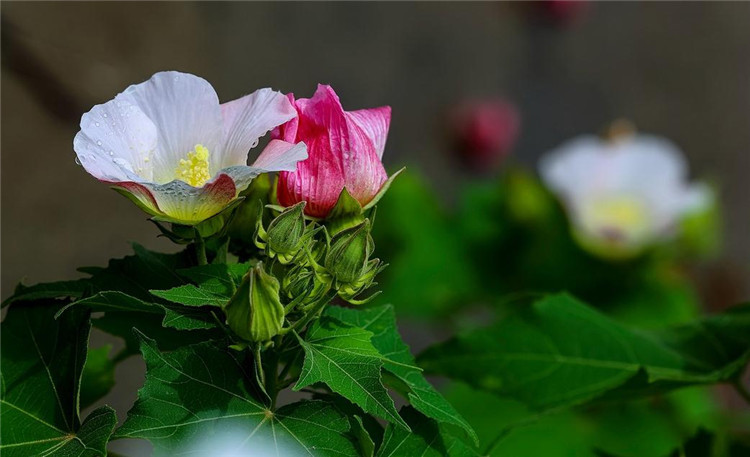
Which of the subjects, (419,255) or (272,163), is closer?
(272,163)

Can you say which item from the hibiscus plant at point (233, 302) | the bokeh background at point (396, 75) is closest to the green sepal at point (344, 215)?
the hibiscus plant at point (233, 302)

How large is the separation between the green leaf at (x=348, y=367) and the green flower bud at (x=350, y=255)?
0.02 meters

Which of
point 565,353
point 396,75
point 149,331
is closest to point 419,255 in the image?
point 565,353

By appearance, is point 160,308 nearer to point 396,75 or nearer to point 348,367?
point 348,367

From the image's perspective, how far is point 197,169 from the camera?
0.26 metres

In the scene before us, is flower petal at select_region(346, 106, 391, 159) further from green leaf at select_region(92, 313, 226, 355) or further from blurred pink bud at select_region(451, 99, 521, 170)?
blurred pink bud at select_region(451, 99, 521, 170)

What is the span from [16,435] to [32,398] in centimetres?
2

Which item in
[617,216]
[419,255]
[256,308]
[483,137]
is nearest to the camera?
[256,308]

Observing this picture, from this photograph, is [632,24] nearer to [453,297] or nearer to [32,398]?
[453,297]

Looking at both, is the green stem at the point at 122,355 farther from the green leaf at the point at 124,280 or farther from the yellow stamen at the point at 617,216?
the yellow stamen at the point at 617,216

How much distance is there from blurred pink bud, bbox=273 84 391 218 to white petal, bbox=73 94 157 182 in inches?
1.7

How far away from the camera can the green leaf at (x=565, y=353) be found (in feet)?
1.18

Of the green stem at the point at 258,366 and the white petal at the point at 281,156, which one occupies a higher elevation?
the white petal at the point at 281,156

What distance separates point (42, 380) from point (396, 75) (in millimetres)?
1285
